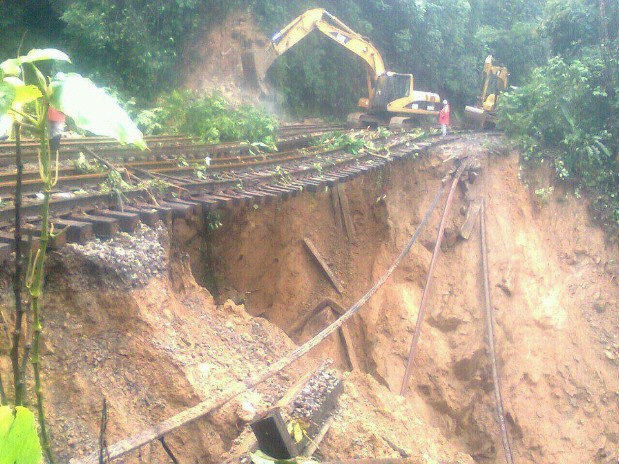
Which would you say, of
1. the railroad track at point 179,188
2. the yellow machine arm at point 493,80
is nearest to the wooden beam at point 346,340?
the railroad track at point 179,188

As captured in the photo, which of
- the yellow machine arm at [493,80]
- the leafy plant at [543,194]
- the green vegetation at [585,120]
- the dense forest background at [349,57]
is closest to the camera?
the leafy plant at [543,194]

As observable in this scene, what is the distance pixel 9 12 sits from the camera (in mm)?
15359

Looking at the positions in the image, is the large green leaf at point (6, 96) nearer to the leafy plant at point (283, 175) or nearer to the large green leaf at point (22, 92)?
the large green leaf at point (22, 92)

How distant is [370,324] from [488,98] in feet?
36.5

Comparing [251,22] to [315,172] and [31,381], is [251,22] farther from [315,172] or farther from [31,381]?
[31,381]

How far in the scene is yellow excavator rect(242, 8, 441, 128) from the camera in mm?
14586

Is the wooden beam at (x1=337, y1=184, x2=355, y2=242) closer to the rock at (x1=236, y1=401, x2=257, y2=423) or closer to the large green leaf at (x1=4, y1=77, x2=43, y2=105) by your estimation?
the rock at (x1=236, y1=401, x2=257, y2=423)

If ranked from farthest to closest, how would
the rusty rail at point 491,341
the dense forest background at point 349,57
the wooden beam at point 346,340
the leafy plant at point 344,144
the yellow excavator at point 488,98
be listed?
the yellow excavator at point 488,98 → the dense forest background at point 349,57 → the leafy plant at point 344,144 → the wooden beam at point 346,340 → the rusty rail at point 491,341

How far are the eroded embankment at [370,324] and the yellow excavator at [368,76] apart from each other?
315cm

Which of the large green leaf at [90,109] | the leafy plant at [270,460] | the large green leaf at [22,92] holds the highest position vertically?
the large green leaf at [22,92]

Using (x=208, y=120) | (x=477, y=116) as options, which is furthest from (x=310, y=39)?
(x=208, y=120)

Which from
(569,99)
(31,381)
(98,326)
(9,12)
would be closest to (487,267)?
(569,99)

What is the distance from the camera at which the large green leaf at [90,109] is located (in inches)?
45.7

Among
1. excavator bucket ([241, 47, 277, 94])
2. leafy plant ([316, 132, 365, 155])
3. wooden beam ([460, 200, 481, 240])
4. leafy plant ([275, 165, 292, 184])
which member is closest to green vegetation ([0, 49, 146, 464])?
leafy plant ([275, 165, 292, 184])
